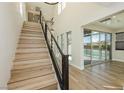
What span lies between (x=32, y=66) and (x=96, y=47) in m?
4.77

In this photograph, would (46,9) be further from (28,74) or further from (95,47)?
(28,74)

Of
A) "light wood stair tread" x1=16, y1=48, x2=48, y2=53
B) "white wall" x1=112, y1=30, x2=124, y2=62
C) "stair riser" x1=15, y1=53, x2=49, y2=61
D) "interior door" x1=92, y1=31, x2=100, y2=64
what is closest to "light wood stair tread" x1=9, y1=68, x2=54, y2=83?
"stair riser" x1=15, y1=53, x2=49, y2=61

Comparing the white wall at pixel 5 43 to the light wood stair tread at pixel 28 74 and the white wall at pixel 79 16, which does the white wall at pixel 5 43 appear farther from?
the white wall at pixel 79 16

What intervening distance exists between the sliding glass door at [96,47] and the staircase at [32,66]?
2802 mm

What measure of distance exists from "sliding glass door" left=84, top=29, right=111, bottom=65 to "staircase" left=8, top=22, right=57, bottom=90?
2802 millimetres

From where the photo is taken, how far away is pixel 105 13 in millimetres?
3227

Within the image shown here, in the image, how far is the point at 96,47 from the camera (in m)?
6.57

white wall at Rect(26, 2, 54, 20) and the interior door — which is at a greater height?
white wall at Rect(26, 2, 54, 20)

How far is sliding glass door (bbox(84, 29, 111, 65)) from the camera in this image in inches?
231

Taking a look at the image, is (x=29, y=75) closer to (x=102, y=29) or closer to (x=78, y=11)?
(x=78, y=11)

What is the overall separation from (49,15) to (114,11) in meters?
8.08

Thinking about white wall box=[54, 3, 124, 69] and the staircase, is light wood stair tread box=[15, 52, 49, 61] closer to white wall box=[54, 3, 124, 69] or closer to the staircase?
the staircase

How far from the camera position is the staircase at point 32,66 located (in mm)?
2326

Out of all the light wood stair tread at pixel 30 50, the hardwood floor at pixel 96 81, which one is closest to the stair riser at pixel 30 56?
the light wood stair tread at pixel 30 50
